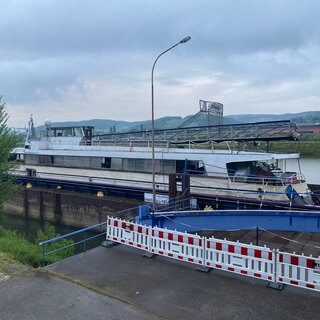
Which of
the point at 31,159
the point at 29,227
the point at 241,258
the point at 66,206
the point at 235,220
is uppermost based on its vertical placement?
the point at 31,159

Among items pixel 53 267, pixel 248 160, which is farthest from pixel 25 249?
pixel 248 160

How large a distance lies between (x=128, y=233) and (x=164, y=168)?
998 centimetres

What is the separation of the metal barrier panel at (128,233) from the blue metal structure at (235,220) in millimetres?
1241

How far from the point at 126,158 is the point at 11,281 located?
13.8m

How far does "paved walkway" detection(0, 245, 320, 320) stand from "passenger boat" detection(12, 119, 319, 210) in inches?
201

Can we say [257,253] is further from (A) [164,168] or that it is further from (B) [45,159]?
(B) [45,159]

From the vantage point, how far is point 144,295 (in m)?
6.46

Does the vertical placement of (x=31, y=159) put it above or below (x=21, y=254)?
above

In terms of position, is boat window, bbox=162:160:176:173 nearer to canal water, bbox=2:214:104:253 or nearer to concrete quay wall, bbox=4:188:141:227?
concrete quay wall, bbox=4:188:141:227

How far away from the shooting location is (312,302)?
6.20m

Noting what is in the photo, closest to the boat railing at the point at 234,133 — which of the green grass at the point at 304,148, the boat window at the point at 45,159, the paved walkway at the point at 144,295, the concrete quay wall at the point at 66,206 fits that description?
the concrete quay wall at the point at 66,206

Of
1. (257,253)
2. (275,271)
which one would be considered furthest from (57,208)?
(275,271)

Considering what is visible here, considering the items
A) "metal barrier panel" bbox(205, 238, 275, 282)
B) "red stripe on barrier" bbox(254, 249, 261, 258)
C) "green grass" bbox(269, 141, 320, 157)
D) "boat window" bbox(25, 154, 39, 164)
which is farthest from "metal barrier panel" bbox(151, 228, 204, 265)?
"green grass" bbox(269, 141, 320, 157)

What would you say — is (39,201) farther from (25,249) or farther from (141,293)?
(141,293)
